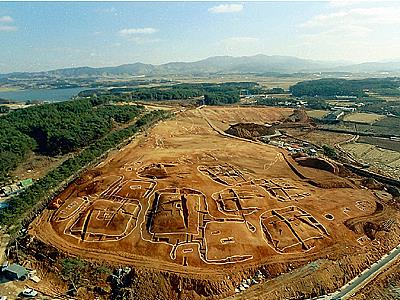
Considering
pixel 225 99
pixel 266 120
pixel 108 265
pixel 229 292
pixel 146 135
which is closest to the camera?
pixel 229 292

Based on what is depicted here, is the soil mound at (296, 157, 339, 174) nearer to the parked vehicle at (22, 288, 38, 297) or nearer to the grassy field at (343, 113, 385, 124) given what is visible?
the parked vehicle at (22, 288, 38, 297)

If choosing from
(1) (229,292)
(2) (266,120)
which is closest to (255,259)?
(1) (229,292)

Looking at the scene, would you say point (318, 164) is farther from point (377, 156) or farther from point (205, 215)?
point (205, 215)

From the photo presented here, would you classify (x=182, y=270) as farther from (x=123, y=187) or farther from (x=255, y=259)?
(x=123, y=187)

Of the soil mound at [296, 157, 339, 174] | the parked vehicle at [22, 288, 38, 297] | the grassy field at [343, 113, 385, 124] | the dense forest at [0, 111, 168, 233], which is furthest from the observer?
the grassy field at [343, 113, 385, 124]

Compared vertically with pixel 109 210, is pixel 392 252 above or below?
below

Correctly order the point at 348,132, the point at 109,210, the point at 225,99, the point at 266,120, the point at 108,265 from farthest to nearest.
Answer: the point at 225,99, the point at 266,120, the point at 348,132, the point at 109,210, the point at 108,265

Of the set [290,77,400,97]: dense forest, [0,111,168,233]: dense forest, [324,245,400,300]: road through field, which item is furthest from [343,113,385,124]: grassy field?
[324,245,400,300]: road through field
